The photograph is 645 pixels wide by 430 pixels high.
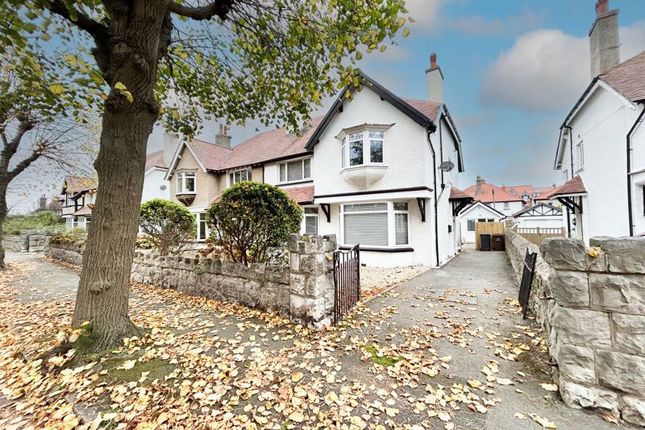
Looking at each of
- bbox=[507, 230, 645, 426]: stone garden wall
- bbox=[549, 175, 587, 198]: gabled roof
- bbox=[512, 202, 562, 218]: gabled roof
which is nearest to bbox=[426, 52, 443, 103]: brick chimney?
bbox=[549, 175, 587, 198]: gabled roof

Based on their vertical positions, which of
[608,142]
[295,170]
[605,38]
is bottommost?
[608,142]

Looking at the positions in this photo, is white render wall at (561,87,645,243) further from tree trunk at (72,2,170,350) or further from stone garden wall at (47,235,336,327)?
tree trunk at (72,2,170,350)

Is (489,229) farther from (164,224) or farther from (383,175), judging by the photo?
(164,224)

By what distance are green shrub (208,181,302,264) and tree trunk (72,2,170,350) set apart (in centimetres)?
198

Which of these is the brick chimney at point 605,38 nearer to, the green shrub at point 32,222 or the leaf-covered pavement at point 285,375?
the leaf-covered pavement at point 285,375

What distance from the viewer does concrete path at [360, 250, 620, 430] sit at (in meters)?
2.51

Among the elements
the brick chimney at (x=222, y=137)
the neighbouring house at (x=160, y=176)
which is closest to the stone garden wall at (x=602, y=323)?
the brick chimney at (x=222, y=137)

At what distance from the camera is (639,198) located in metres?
8.59

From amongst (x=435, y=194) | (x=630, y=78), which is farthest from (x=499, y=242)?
(x=630, y=78)

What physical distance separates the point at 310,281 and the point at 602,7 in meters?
16.7

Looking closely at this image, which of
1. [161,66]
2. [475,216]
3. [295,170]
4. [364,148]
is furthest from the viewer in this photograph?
[475,216]

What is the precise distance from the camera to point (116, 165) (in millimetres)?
3727

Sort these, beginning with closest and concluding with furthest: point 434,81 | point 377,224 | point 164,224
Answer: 1. point 164,224
2. point 377,224
3. point 434,81

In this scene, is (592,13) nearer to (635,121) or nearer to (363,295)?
(635,121)
